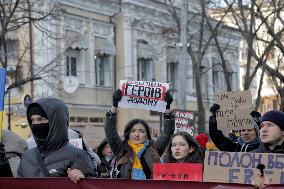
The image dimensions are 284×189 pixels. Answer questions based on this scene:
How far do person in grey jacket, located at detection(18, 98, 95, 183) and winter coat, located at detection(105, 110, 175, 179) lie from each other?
4.78ft

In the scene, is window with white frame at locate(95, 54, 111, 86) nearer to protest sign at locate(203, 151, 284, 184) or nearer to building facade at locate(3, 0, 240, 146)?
building facade at locate(3, 0, 240, 146)

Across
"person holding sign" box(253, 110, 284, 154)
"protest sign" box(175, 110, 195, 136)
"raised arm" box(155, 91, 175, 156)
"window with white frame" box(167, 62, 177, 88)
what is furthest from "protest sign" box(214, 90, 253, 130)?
"window with white frame" box(167, 62, 177, 88)

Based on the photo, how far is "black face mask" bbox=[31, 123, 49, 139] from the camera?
4910 millimetres

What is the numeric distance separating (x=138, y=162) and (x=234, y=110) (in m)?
1.60

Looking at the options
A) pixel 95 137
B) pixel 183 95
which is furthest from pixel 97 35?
pixel 95 137

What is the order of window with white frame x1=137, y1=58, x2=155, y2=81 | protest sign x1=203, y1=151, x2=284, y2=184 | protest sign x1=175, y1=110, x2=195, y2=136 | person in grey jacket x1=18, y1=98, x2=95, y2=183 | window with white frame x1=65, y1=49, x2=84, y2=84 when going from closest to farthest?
protest sign x1=203, y1=151, x2=284, y2=184 < person in grey jacket x1=18, y1=98, x2=95, y2=183 < protest sign x1=175, y1=110, x2=195, y2=136 < window with white frame x1=65, y1=49, x2=84, y2=84 < window with white frame x1=137, y1=58, x2=155, y2=81

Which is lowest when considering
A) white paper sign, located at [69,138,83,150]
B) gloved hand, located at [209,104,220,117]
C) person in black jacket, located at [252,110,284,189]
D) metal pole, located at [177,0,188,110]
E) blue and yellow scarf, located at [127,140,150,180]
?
blue and yellow scarf, located at [127,140,150,180]

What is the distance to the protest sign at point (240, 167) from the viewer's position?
4.59m

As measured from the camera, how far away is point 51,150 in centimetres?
490

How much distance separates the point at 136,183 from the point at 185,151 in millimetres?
1389

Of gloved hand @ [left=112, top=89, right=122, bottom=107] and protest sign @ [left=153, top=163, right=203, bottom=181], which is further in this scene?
gloved hand @ [left=112, top=89, right=122, bottom=107]

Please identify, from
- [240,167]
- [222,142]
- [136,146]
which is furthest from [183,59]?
[240,167]

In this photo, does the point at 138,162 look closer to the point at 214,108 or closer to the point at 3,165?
the point at 214,108

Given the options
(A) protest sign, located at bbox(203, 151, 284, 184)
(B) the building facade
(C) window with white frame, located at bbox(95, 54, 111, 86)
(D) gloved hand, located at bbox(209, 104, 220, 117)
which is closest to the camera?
(A) protest sign, located at bbox(203, 151, 284, 184)
